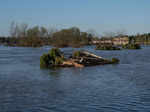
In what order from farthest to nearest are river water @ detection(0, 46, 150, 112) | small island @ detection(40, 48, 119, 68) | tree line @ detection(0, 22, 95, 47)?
tree line @ detection(0, 22, 95, 47)
small island @ detection(40, 48, 119, 68)
river water @ detection(0, 46, 150, 112)

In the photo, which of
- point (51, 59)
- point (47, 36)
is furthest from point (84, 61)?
point (47, 36)

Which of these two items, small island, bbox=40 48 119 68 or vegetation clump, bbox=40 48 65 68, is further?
vegetation clump, bbox=40 48 65 68

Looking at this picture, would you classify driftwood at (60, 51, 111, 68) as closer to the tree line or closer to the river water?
the river water

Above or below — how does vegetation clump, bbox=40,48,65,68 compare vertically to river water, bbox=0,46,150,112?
above

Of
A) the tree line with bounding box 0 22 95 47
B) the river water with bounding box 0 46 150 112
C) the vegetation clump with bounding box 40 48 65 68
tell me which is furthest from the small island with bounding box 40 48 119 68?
the tree line with bounding box 0 22 95 47

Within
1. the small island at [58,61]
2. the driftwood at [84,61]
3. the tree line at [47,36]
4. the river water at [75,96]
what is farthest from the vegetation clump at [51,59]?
the tree line at [47,36]

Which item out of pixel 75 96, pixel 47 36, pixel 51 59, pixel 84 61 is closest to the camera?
pixel 75 96

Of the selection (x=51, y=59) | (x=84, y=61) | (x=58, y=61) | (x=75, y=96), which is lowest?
(x=75, y=96)

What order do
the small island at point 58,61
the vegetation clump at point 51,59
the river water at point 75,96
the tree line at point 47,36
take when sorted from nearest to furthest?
the river water at point 75,96
the small island at point 58,61
the vegetation clump at point 51,59
the tree line at point 47,36

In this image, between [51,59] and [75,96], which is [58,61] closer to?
[51,59]

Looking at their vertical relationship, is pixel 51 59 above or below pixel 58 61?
above

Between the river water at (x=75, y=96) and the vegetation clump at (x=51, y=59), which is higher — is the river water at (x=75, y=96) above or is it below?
below

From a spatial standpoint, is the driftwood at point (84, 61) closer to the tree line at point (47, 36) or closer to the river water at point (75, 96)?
the river water at point (75, 96)

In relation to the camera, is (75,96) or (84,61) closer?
(75,96)
